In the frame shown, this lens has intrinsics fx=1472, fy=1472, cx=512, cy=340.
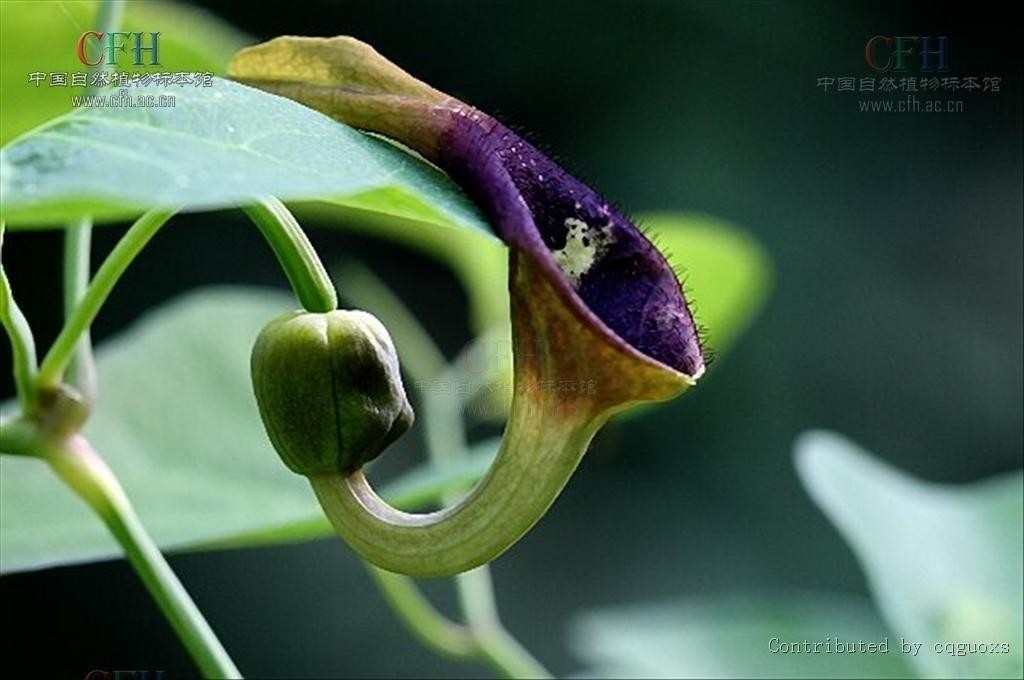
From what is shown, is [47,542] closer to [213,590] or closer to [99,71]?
[99,71]

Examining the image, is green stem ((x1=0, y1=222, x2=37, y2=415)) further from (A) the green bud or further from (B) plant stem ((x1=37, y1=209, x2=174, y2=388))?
(A) the green bud

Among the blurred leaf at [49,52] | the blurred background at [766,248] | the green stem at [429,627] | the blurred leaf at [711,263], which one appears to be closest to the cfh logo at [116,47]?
the blurred leaf at [49,52]

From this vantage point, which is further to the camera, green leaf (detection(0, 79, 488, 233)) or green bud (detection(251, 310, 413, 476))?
green bud (detection(251, 310, 413, 476))

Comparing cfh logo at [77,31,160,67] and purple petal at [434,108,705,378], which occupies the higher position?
cfh logo at [77,31,160,67]

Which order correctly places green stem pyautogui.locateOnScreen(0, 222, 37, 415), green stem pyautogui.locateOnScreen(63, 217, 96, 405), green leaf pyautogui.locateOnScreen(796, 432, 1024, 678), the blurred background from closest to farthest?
1. green stem pyautogui.locateOnScreen(0, 222, 37, 415)
2. green stem pyautogui.locateOnScreen(63, 217, 96, 405)
3. green leaf pyautogui.locateOnScreen(796, 432, 1024, 678)
4. the blurred background

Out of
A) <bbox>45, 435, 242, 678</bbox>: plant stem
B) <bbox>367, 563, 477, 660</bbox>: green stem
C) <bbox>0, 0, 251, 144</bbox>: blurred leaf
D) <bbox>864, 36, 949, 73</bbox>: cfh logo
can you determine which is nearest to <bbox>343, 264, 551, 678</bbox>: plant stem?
<bbox>367, 563, 477, 660</bbox>: green stem

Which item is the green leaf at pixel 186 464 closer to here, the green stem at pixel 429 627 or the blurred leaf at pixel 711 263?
the green stem at pixel 429 627

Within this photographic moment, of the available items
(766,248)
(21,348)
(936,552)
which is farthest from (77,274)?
(766,248)
